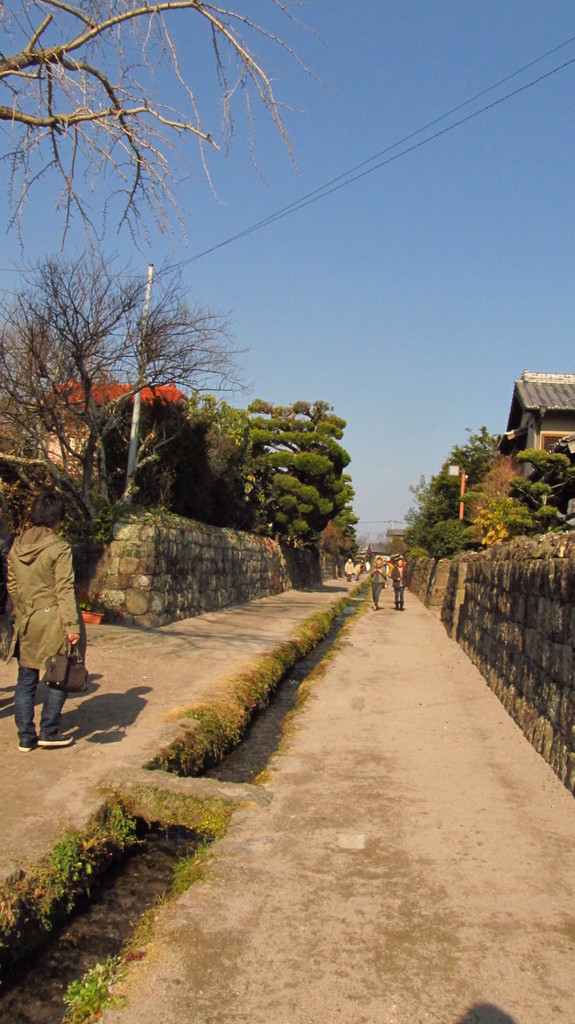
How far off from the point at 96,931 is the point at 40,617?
215 centimetres

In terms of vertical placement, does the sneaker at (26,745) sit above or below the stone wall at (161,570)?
below

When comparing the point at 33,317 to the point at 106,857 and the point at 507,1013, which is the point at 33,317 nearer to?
the point at 106,857

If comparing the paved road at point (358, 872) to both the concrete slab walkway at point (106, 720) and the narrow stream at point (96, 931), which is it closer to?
the concrete slab walkway at point (106, 720)

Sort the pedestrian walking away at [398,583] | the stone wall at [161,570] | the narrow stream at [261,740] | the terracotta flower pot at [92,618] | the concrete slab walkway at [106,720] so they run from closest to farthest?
the concrete slab walkway at [106,720] → the narrow stream at [261,740] → the terracotta flower pot at [92,618] → the stone wall at [161,570] → the pedestrian walking away at [398,583]

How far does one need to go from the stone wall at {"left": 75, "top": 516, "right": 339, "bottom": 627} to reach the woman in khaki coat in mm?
7070

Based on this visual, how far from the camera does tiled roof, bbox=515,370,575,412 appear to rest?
25670 mm

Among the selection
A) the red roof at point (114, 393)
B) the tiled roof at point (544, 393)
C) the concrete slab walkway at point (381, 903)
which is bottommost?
the concrete slab walkway at point (381, 903)

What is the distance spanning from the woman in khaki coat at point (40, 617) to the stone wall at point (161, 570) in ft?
23.2

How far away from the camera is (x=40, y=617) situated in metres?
4.93

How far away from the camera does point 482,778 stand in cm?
506

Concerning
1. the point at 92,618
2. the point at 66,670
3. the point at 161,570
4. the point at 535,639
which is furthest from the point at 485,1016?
the point at 161,570

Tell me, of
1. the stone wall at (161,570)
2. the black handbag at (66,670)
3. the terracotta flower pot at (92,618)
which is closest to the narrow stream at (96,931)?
the black handbag at (66,670)

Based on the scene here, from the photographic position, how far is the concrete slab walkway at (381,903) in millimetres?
2463

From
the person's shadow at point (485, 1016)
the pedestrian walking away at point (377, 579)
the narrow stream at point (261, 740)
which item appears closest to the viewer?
the person's shadow at point (485, 1016)
